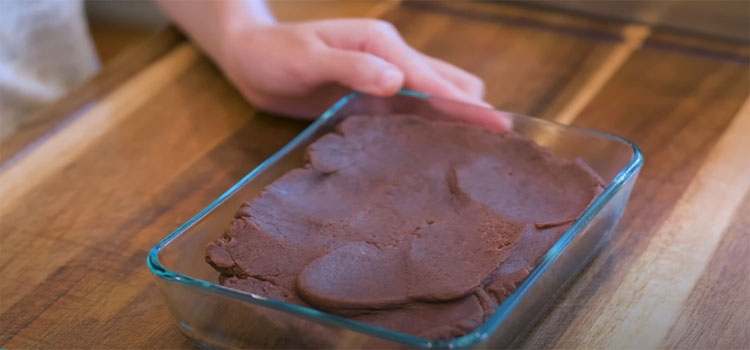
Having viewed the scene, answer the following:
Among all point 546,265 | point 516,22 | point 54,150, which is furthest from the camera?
point 516,22

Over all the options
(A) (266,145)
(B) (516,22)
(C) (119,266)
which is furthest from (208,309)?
(B) (516,22)

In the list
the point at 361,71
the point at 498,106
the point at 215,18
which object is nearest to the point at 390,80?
the point at 361,71

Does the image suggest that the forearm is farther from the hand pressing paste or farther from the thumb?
the hand pressing paste

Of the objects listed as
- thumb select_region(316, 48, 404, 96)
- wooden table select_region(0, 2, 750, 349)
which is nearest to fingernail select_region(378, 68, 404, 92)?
thumb select_region(316, 48, 404, 96)

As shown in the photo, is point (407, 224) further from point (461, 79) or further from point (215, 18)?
point (215, 18)

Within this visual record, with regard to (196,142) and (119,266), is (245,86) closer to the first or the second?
(196,142)
